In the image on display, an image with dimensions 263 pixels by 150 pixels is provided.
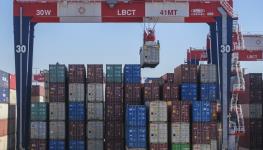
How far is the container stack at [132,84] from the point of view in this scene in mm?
39125

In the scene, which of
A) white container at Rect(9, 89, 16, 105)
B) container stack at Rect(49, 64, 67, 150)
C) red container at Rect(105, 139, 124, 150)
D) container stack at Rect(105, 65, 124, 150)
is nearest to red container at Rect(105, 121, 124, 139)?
container stack at Rect(105, 65, 124, 150)

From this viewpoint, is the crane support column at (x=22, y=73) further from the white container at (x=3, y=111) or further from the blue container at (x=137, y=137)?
the blue container at (x=137, y=137)

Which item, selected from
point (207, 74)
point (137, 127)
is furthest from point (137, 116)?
point (207, 74)

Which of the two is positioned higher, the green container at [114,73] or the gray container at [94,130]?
the green container at [114,73]

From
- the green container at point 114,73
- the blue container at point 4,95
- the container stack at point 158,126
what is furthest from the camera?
the blue container at point 4,95

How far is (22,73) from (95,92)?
565cm

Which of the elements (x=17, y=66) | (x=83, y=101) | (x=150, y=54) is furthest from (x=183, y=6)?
(x=17, y=66)

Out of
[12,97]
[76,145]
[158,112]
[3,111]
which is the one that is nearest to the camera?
[158,112]

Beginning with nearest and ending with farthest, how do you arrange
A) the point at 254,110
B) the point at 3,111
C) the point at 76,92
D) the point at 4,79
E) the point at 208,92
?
1. the point at 208,92
2. the point at 76,92
3. the point at 3,111
4. the point at 4,79
5. the point at 254,110

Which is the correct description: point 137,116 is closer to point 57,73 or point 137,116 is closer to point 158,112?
point 158,112

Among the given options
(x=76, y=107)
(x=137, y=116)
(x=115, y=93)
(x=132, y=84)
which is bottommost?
(x=137, y=116)

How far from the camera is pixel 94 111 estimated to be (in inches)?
1574

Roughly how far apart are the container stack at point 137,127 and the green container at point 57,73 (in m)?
8.21

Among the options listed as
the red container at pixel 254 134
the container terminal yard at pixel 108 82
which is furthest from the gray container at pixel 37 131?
the red container at pixel 254 134
